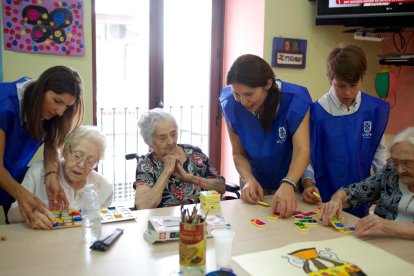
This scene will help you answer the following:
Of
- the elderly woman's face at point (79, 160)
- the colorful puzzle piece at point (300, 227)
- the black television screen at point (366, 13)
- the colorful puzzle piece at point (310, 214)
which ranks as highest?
the black television screen at point (366, 13)

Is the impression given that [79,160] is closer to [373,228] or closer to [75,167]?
[75,167]

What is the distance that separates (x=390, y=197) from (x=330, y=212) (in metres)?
0.31

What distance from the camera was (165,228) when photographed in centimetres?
140

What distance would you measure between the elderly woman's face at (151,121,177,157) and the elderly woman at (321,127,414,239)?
2.94 feet

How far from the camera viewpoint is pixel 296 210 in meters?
1.78

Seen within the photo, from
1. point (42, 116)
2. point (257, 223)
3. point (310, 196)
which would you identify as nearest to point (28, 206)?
point (42, 116)

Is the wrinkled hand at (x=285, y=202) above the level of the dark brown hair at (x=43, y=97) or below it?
below

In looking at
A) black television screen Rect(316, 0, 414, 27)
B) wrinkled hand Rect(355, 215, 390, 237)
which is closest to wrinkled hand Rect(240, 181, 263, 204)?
wrinkled hand Rect(355, 215, 390, 237)

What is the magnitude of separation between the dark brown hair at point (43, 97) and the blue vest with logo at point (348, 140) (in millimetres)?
1166

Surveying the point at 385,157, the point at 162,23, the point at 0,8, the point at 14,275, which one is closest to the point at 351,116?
the point at 385,157

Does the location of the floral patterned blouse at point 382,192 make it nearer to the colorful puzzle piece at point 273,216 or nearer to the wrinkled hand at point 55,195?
the colorful puzzle piece at point 273,216

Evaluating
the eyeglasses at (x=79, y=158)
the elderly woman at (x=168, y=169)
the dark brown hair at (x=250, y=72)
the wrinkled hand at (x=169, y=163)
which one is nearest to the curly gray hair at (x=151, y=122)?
the elderly woman at (x=168, y=169)

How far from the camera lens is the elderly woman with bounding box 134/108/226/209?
2.11m

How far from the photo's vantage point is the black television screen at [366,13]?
3.07m
